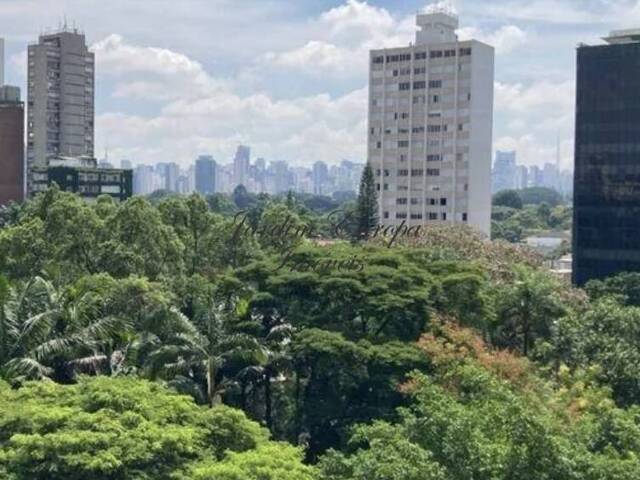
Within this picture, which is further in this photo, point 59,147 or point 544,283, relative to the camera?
point 59,147

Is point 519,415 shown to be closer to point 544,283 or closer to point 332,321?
point 332,321

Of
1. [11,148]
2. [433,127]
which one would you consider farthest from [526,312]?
[11,148]

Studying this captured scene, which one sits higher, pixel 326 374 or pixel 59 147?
pixel 59 147

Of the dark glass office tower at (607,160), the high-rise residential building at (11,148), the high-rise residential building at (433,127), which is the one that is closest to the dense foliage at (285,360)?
the dark glass office tower at (607,160)

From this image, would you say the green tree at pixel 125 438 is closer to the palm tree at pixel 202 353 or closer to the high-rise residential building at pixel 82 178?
the palm tree at pixel 202 353

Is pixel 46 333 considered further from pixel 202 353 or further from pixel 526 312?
pixel 526 312

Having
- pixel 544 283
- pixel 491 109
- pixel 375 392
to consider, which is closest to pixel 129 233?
pixel 375 392

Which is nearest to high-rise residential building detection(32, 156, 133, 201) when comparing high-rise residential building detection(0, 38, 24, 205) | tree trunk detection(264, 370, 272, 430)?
high-rise residential building detection(0, 38, 24, 205)

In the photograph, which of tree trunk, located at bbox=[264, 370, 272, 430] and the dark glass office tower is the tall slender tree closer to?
the dark glass office tower
